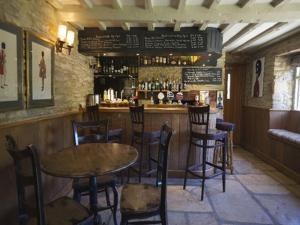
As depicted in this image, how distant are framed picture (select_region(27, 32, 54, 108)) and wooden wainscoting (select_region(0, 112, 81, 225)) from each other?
235 mm

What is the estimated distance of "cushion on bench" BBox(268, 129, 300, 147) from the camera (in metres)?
4.02

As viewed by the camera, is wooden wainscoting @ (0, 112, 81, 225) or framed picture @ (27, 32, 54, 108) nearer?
wooden wainscoting @ (0, 112, 81, 225)

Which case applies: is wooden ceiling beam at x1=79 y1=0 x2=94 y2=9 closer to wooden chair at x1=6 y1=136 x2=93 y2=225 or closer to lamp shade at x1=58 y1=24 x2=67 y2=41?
lamp shade at x1=58 y1=24 x2=67 y2=41

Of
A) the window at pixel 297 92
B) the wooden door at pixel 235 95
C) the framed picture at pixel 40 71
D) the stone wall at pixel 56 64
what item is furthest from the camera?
the wooden door at pixel 235 95

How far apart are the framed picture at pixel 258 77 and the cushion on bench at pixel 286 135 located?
115 cm

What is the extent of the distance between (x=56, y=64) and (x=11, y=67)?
1060mm

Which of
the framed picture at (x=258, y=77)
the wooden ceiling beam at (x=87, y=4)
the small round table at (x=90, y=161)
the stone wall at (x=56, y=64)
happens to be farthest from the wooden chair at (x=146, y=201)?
the framed picture at (x=258, y=77)

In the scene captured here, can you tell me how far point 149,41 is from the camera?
4.14 metres

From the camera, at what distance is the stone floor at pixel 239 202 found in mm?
2680

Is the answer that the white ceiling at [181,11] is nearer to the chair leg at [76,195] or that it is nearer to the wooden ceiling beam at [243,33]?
the wooden ceiling beam at [243,33]

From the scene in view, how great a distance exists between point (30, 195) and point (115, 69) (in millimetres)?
3923

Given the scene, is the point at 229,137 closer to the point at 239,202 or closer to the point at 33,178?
the point at 239,202

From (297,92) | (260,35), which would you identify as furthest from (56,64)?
(297,92)


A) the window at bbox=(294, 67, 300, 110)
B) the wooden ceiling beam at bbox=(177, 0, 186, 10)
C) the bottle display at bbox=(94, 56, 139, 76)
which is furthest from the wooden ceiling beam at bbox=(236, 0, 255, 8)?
the bottle display at bbox=(94, 56, 139, 76)
